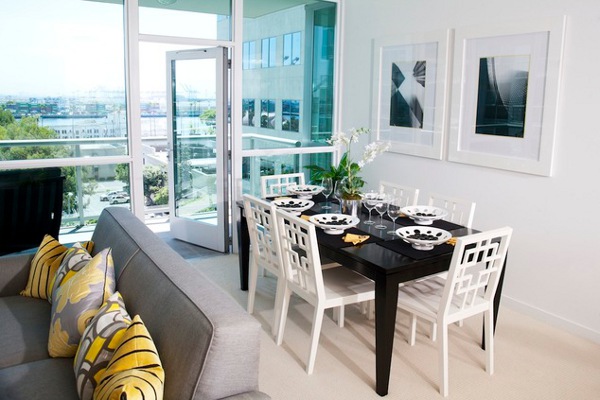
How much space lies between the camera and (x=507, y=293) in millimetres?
4203

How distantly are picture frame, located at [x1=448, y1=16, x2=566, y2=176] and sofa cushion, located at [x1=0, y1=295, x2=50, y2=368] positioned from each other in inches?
126

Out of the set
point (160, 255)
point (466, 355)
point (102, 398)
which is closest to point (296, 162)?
point (466, 355)

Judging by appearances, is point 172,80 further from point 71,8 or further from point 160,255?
point 160,255

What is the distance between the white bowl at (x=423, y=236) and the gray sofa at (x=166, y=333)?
4.33ft

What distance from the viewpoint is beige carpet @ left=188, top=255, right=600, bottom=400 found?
3002 millimetres

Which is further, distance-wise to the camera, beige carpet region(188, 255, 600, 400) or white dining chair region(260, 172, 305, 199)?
white dining chair region(260, 172, 305, 199)

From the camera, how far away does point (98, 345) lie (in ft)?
6.63

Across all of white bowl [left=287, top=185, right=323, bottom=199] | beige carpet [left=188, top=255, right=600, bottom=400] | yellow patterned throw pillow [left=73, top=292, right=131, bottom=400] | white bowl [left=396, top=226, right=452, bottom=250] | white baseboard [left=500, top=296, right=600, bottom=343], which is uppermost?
white bowl [left=287, top=185, right=323, bottom=199]

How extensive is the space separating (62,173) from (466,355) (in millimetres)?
3312

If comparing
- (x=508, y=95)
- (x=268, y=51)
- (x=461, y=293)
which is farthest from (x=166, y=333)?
(x=268, y=51)

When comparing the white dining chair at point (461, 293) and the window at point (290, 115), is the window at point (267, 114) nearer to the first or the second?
the window at point (290, 115)

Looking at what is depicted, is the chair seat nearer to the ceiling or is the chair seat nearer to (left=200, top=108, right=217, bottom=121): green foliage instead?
(left=200, top=108, right=217, bottom=121): green foliage

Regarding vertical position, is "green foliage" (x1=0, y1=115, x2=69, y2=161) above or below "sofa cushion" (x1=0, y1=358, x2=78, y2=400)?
above

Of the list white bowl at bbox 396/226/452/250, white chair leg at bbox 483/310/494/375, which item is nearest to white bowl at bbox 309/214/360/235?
white bowl at bbox 396/226/452/250
